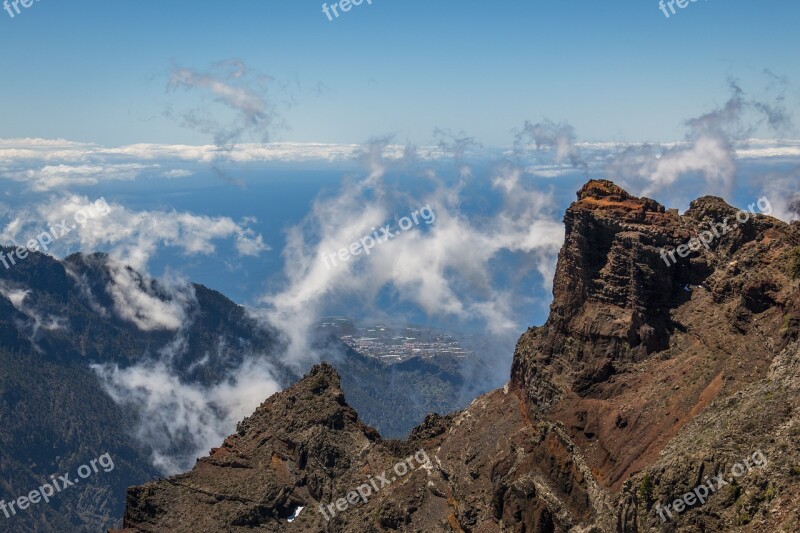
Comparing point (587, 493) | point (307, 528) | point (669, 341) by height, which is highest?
point (669, 341)

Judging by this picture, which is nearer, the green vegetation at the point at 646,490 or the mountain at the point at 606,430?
the mountain at the point at 606,430

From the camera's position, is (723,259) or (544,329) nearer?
(723,259)

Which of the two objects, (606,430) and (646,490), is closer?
(646,490)

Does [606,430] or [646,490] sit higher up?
[646,490]

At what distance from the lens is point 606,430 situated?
262 feet

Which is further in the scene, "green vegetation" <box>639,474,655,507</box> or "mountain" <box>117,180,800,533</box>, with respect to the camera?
"green vegetation" <box>639,474,655,507</box>

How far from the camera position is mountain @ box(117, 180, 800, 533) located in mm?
57844

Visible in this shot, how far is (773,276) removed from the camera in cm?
7450

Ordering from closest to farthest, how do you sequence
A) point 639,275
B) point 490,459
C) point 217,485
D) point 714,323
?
point 714,323 < point 639,275 < point 490,459 < point 217,485

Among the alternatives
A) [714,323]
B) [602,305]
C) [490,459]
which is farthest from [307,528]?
[714,323]

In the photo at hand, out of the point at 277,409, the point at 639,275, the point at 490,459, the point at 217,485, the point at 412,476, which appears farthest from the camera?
the point at 277,409

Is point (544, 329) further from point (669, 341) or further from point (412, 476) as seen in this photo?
point (412, 476)

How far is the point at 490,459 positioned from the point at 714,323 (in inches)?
1134

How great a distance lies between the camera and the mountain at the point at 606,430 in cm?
5784
